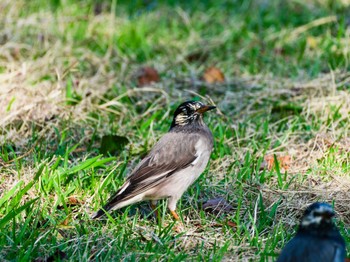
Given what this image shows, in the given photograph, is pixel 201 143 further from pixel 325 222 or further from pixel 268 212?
pixel 325 222

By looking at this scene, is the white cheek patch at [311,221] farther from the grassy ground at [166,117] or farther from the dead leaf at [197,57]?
the dead leaf at [197,57]

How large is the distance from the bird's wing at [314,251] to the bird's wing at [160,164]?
1.55m

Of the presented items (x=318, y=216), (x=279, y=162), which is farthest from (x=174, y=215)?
(x=318, y=216)

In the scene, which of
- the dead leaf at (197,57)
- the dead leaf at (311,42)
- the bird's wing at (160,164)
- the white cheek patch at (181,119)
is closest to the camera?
the bird's wing at (160,164)

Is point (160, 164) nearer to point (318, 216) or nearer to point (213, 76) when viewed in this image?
point (318, 216)

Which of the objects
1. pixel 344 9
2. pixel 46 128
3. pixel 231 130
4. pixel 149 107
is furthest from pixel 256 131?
pixel 344 9

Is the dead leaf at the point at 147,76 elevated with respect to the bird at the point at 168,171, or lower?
lower

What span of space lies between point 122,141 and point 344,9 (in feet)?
16.4

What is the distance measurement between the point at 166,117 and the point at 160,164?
6.12 feet

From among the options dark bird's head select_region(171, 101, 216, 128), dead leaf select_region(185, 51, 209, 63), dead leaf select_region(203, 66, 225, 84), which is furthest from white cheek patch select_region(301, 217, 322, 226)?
dead leaf select_region(185, 51, 209, 63)

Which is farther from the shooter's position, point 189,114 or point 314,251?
point 189,114

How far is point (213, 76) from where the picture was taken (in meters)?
8.50

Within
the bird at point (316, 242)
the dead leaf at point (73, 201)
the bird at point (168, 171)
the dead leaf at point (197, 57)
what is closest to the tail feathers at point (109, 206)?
the bird at point (168, 171)

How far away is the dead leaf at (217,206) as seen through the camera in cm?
557
